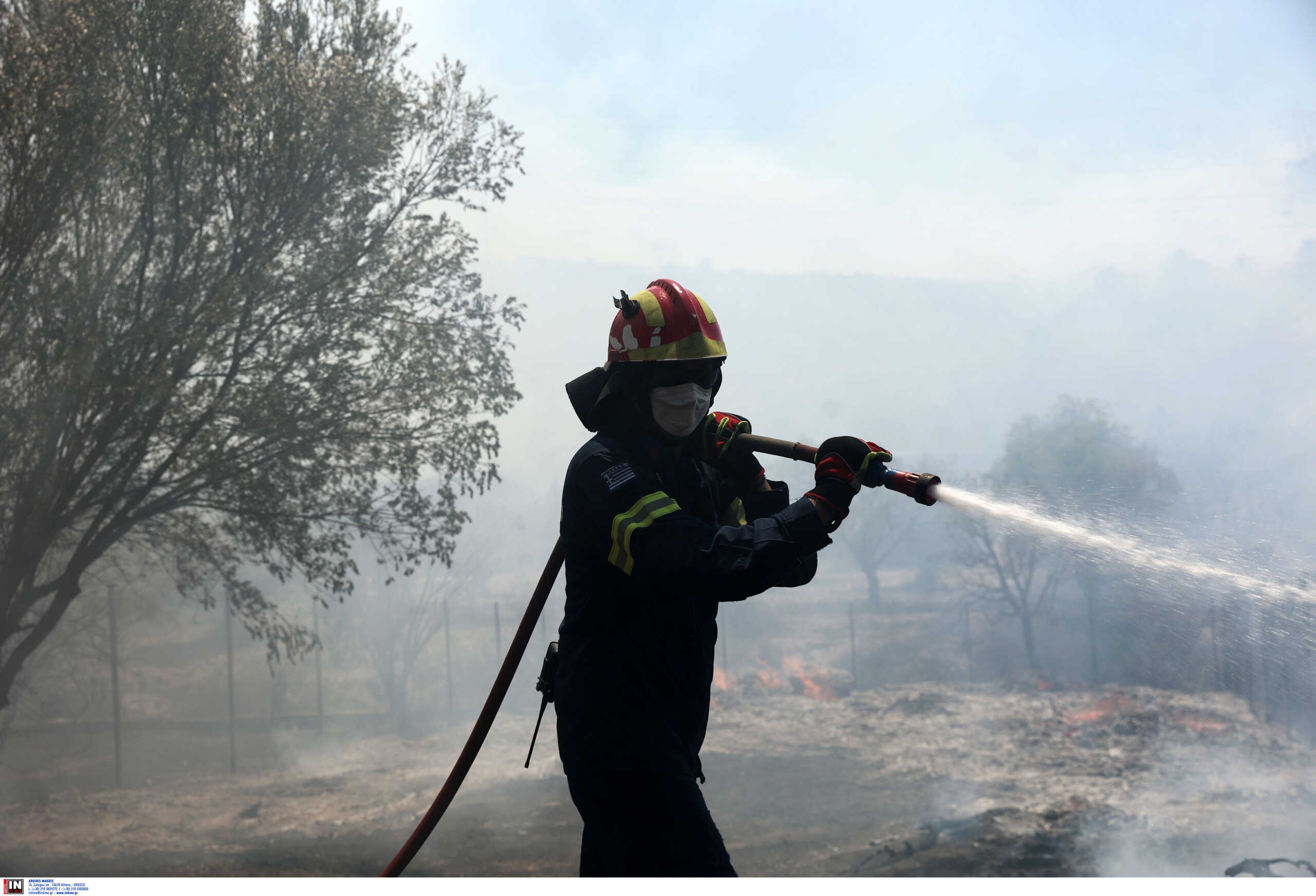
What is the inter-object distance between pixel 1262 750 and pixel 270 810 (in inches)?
1035

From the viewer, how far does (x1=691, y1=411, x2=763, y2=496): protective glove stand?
3.15 m

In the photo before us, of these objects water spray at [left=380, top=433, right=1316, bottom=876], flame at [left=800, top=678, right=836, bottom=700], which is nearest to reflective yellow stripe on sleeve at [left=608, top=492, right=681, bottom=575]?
water spray at [left=380, top=433, right=1316, bottom=876]

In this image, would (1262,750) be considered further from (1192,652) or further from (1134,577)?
(1134,577)

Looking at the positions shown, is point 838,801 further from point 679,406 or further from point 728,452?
point 679,406

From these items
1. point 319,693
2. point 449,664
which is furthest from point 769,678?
point 319,693

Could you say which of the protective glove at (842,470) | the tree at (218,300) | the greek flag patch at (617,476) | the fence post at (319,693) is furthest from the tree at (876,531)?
the greek flag patch at (617,476)

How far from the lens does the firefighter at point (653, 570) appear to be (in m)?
2.41

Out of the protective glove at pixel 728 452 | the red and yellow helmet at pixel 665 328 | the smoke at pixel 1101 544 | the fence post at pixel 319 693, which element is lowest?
the fence post at pixel 319 693

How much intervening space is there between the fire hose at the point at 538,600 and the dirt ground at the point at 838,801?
12.1 metres

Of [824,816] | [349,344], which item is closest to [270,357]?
[349,344]

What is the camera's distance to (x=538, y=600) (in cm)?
323

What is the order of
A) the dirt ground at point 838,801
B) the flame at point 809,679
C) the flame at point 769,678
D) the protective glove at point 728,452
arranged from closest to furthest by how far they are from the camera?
1. the protective glove at point 728,452
2. the dirt ground at point 838,801
3. the flame at point 809,679
4. the flame at point 769,678

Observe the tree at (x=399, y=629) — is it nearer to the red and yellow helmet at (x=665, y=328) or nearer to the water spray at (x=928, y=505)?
the water spray at (x=928, y=505)

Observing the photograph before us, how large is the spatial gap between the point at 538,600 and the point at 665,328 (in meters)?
1.18
